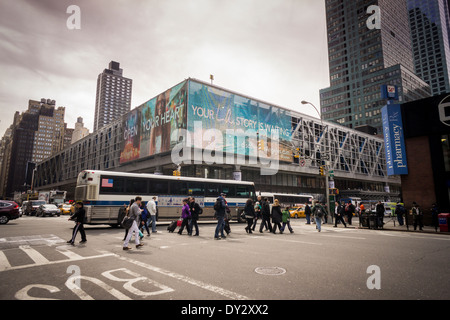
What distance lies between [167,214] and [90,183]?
5.81 metres

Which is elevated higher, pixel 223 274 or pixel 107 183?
pixel 107 183

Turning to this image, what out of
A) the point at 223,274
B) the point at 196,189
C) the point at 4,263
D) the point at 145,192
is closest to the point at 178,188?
the point at 196,189

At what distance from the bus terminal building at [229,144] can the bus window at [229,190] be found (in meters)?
8.85

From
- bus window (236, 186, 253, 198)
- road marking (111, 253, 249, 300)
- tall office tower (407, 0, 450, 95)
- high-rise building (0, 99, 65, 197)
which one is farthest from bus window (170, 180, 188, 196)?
tall office tower (407, 0, 450, 95)

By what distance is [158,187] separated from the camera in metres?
19.8

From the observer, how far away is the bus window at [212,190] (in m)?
22.6

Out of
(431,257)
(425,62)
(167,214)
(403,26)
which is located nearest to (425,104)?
(431,257)

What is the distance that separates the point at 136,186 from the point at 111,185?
173cm

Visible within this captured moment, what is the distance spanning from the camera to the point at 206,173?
46406mm

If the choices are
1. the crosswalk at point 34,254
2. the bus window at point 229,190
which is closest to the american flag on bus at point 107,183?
the crosswalk at point 34,254

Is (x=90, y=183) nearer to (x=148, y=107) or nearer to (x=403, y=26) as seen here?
(x=148, y=107)

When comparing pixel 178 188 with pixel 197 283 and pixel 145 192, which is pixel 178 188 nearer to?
pixel 145 192

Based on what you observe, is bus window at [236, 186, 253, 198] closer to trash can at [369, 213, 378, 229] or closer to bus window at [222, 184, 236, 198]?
bus window at [222, 184, 236, 198]

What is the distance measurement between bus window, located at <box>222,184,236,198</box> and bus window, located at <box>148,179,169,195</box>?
222 inches
